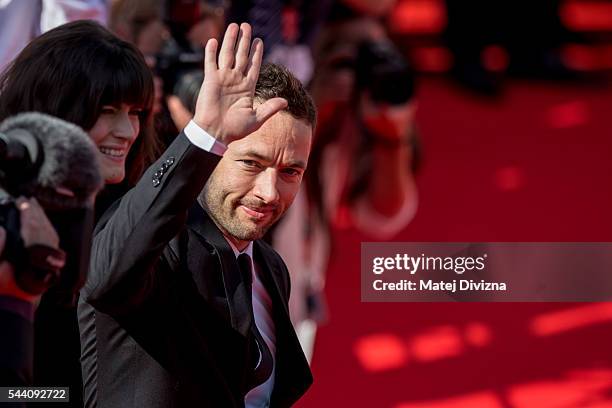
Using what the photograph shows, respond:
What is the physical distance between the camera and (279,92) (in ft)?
6.58

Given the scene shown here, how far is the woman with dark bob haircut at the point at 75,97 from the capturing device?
204 centimetres

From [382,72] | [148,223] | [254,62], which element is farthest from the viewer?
[382,72]

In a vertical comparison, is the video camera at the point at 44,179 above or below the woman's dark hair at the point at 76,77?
below

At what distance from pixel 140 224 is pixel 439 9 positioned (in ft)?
10.7

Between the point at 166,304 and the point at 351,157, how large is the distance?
237 cm

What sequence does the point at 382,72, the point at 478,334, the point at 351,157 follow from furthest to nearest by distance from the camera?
the point at 351,157 → the point at 478,334 → the point at 382,72

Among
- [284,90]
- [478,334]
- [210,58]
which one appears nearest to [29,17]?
[284,90]

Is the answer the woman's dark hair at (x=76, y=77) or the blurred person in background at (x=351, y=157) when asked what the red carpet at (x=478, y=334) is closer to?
the blurred person in background at (x=351, y=157)

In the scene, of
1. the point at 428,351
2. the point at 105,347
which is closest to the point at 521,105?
the point at 428,351

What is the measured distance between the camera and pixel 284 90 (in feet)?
6.61

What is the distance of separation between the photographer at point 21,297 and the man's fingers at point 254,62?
1.49 feet

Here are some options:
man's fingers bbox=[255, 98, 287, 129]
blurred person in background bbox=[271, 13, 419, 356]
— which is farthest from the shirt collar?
blurred person in background bbox=[271, 13, 419, 356]

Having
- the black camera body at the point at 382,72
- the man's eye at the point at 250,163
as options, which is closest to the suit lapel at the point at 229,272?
the man's eye at the point at 250,163

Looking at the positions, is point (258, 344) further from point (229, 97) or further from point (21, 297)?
point (21, 297)
